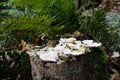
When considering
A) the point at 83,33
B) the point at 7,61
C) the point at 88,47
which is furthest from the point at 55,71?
the point at 7,61

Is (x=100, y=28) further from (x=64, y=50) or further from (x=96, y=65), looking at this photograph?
(x=64, y=50)

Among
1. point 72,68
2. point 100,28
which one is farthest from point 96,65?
point 100,28

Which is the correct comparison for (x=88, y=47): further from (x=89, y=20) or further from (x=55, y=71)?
(x=89, y=20)

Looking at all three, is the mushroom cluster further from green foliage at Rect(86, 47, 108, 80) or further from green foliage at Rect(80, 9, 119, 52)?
green foliage at Rect(80, 9, 119, 52)

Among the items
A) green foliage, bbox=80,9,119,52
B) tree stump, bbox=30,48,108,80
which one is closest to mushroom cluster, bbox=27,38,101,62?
tree stump, bbox=30,48,108,80

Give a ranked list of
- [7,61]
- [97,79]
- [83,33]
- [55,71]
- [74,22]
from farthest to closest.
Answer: [74,22]
[7,61]
[83,33]
[97,79]
[55,71]

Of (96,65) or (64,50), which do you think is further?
(96,65)
